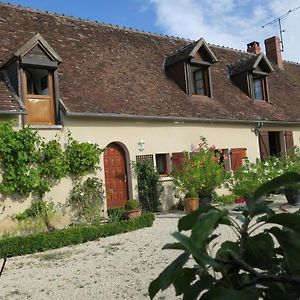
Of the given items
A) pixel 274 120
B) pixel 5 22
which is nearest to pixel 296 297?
pixel 5 22

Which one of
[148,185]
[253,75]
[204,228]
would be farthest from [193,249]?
[253,75]

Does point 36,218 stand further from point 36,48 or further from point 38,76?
point 36,48

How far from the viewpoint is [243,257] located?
3.07 feet

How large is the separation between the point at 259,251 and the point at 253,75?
18882 mm

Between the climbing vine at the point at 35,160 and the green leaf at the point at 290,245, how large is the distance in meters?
10.3

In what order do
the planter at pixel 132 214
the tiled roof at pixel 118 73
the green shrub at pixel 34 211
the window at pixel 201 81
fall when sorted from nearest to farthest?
the green shrub at pixel 34 211, the planter at pixel 132 214, the tiled roof at pixel 118 73, the window at pixel 201 81

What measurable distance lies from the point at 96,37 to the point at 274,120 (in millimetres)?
8154

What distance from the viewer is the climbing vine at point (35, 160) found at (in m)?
10.6

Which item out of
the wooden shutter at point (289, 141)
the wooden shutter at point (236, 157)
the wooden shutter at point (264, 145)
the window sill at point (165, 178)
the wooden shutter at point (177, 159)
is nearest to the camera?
the window sill at point (165, 178)

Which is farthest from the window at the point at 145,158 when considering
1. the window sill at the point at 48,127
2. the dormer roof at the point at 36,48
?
the dormer roof at the point at 36,48

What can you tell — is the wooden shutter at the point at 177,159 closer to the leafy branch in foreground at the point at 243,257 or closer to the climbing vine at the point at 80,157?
the climbing vine at the point at 80,157

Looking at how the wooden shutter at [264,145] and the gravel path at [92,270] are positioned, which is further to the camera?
the wooden shutter at [264,145]

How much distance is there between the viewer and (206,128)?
15586 millimetres

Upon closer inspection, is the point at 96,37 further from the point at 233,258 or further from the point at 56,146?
the point at 233,258
